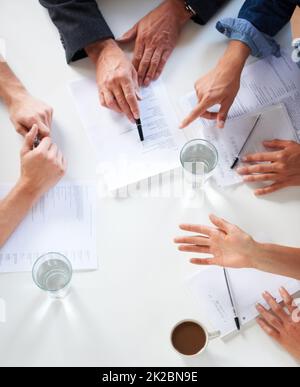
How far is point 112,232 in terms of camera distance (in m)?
1.25

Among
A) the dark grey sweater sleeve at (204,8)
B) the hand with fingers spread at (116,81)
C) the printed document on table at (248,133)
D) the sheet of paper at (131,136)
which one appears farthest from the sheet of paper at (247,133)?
the dark grey sweater sleeve at (204,8)

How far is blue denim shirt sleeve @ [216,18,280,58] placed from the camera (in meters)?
1.38

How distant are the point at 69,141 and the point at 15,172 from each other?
17 cm

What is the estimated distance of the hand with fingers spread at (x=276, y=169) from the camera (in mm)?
1284

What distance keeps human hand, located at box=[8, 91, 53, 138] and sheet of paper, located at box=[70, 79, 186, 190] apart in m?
0.10

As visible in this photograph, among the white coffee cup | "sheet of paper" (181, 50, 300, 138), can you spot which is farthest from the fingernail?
the white coffee cup

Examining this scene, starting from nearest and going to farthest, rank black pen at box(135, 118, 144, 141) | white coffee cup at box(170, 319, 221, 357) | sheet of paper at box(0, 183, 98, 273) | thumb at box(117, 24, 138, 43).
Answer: white coffee cup at box(170, 319, 221, 357)
sheet of paper at box(0, 183, 98, 273)
black pen at box(135, 118, 144, 141)
thumb at box(117, 24, 138, 43)

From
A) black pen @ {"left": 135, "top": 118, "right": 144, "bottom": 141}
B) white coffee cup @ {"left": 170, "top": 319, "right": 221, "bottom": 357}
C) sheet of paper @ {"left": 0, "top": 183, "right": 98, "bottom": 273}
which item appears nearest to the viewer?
white coffee cup @ {"left": 170, "top": 319, "right": 221, "bottom": 357}

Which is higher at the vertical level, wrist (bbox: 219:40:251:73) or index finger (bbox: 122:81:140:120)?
wrist (bbox: 219:40:251:73)

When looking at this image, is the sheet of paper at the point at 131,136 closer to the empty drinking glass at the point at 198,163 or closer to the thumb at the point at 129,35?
the empty drinking glass at the point at 198,163

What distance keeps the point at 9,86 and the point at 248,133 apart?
68cm

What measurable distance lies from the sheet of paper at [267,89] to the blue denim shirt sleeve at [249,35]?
0.04 m

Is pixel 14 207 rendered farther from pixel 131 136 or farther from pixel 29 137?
pixel 131 136

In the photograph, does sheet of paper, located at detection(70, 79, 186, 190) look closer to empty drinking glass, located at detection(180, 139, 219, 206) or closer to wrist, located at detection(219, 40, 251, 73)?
empty drinking glass, located at detection(180, 139, 219, 206)
